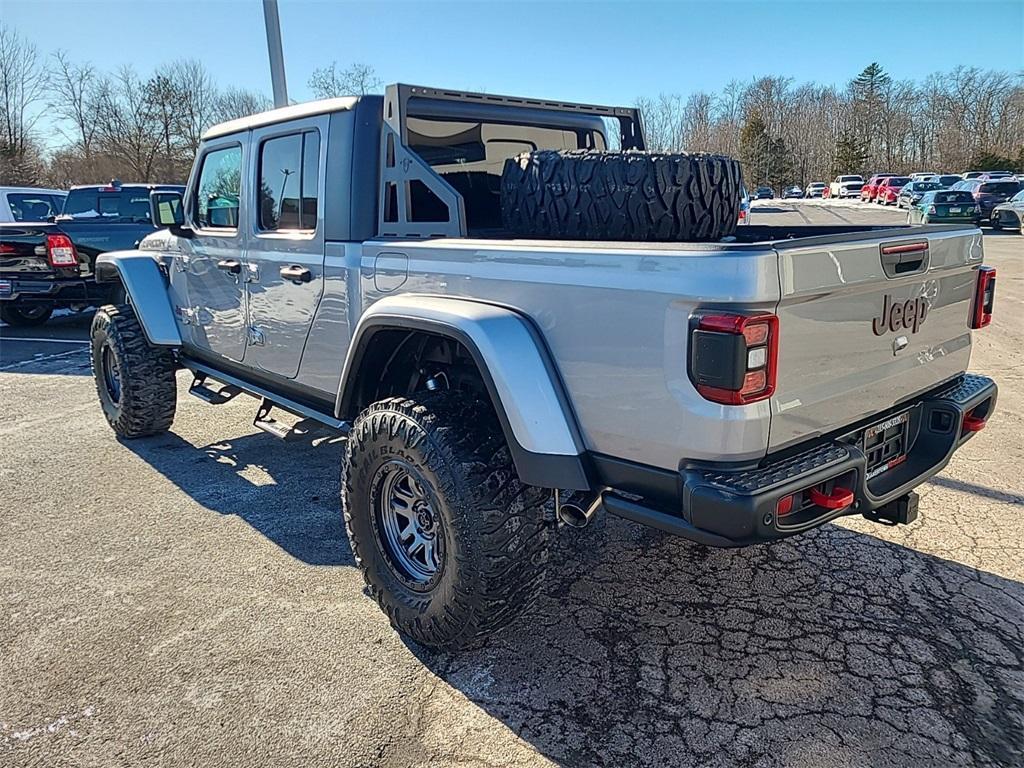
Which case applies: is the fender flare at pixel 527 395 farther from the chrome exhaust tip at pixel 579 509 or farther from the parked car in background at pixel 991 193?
the parked car in background at pixel 991 193

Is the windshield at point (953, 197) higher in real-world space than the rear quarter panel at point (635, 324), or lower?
higher

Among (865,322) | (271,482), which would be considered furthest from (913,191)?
(865,322)

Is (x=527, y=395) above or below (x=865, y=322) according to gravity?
below

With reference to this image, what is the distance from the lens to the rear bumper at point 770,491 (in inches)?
84.2

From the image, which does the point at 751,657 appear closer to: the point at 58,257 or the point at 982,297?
the point at 982,297

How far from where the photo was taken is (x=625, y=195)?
2.94 meters

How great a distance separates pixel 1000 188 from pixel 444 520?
29.8 m

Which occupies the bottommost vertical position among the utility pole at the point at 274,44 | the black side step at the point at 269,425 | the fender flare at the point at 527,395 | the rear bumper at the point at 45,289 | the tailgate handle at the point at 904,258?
the black side step at the point at 269,425

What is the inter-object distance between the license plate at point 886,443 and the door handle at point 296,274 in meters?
2.46

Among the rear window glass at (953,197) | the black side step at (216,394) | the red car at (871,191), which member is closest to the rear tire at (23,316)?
the black side step at (216,394)

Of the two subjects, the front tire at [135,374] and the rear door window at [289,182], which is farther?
the front tire at [135,374]

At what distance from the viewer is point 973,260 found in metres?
3.05

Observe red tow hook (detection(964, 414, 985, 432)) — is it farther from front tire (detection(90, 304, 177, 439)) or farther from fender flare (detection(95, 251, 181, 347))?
front tire (detection(90, 304, 177, 439))

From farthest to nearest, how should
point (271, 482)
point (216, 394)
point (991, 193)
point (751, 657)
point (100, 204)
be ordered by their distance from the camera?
point (991, 193), point (100, 204), point (216, 394), point (271, 482), point (751, 657)
